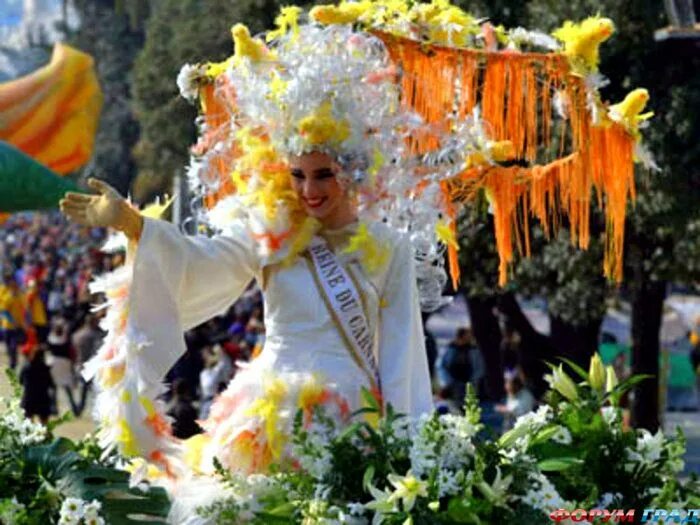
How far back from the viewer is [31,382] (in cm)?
2144

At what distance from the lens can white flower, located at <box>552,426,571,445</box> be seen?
713 centimetres

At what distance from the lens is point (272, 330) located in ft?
26.1

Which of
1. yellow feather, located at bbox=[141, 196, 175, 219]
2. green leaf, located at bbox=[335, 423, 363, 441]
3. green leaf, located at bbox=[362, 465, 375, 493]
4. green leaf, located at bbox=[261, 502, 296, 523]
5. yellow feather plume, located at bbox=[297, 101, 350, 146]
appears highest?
yellow feather plume, located at bbox=[297, 101, 350, 146]

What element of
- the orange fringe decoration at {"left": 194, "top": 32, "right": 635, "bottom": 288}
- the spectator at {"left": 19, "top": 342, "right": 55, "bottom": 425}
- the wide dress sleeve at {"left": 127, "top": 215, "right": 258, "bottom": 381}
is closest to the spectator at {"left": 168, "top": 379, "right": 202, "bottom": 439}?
the spectator at {"left": 19, "top": 342, "right": 55, "bottom": 425}

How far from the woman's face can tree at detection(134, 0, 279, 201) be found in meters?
14.7

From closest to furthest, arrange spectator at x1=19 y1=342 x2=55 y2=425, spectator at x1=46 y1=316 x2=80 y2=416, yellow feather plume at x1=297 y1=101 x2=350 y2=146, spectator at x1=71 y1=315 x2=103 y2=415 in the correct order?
yellow feather plume at x1=297 y1=101 x2=350 y2=146
spectator at x1=19 y1=342 x2=55 y2=425
spectator at x1=46 y1=316 x2=80 y2=416
spectator at x1=71 y1=315 x2=103 y2=415

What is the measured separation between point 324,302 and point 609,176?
1435 millimetres

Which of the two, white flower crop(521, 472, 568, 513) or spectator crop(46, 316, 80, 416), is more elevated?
white flower crop(521, 472, 568, 513)

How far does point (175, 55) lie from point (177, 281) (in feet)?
86.8

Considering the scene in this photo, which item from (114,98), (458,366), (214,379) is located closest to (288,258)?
(214,379)

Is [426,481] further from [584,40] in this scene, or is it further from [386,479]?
[584,40]

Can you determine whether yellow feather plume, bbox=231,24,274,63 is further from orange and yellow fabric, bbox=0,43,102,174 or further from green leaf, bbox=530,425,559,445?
orange and yellow fabric, bbox=0,43,102,174

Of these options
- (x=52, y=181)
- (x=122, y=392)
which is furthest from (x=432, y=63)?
(x=52, y=181)

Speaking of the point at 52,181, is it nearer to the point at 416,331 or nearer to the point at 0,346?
the point at 416,331
